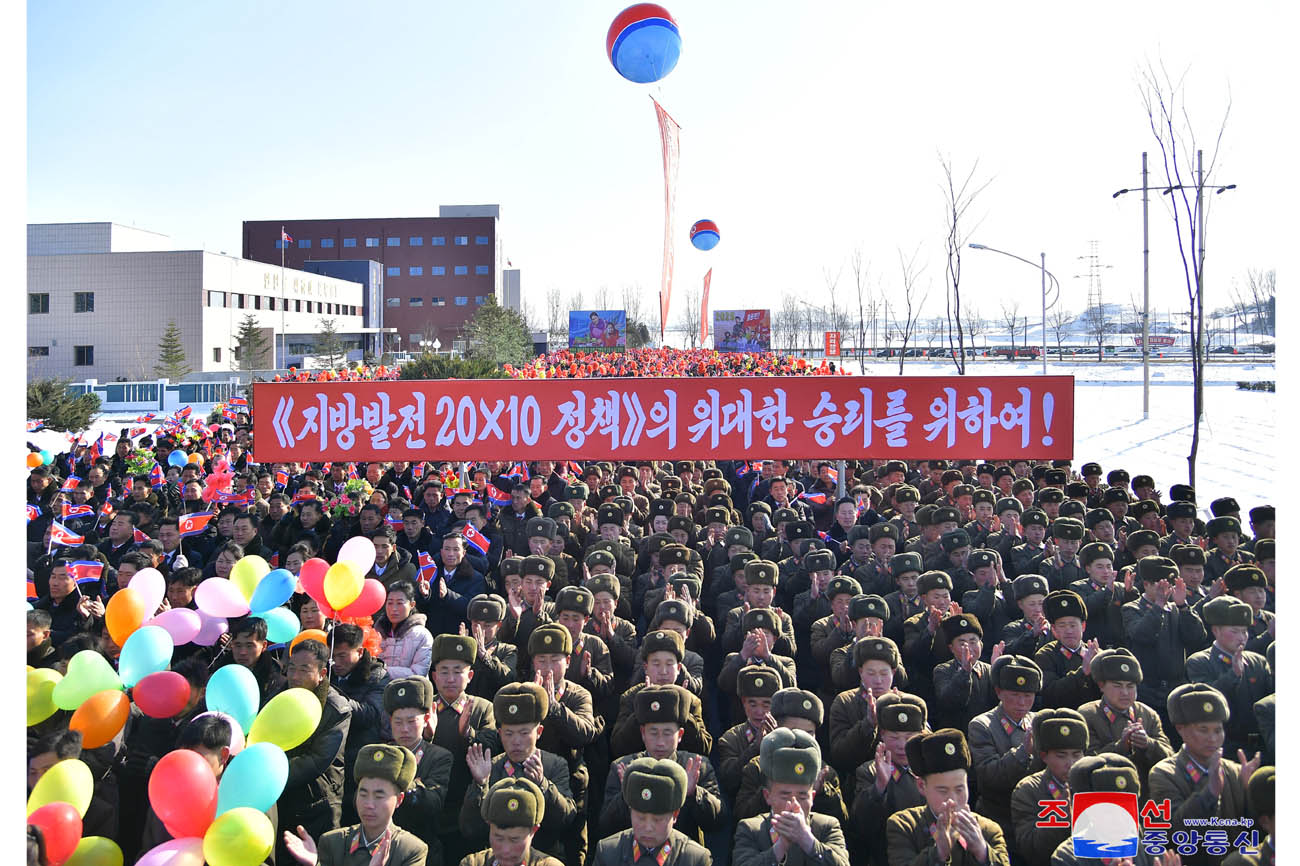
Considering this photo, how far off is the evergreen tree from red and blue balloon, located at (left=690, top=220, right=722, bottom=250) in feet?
70.5

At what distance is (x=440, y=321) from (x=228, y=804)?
66.4m

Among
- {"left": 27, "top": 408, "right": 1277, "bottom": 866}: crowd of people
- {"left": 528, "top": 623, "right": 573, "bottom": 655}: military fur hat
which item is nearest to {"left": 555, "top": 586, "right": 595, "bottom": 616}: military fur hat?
{"left": 27, "top": 408, "right": 1277, "bottom": 866}: crowd of people

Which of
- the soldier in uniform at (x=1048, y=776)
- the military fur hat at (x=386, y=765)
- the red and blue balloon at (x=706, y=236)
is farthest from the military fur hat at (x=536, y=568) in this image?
the red and blue balloon at (x=706, y=236)

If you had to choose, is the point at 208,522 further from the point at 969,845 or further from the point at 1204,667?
the point at 1204,667

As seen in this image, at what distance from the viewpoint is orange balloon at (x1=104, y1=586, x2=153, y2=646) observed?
492cm

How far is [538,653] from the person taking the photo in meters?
4.78

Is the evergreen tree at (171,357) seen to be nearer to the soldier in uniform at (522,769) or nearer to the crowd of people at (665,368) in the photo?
the crowd of people at (665,368)

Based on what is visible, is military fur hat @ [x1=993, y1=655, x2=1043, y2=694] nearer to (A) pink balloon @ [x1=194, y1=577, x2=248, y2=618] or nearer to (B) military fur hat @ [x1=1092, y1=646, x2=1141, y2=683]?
(B) military fur hat @ [x1=1092, y1=646, x2=1141, y2=683]

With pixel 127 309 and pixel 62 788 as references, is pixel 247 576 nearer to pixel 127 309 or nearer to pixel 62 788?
pixel 62 788

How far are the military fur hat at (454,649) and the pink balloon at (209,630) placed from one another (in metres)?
1.43

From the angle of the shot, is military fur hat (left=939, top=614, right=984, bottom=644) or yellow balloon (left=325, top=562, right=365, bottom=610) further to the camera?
yellow balloon (left=325, top=562, right=365, bottom=610)

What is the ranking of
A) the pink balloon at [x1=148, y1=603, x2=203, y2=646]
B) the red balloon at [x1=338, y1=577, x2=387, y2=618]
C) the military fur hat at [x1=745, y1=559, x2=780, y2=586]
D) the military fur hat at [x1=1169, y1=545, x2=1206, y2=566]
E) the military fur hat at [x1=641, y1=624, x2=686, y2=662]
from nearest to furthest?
the military fur hat at [x1=641, y1=624, x2=686, y2=662]
the pink balloon at [x1=148, y1=603, x2=203, y2=646]
the red balloon at [x1=338, y1=577, x2=387, y2=618]
the military fur hat at [x1=745, y1=559, x2=780, y2=586]
the military fur hat at [x1=1169, y1=545, x2=1206, y2=566]

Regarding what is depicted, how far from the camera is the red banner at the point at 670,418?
17.9ft
